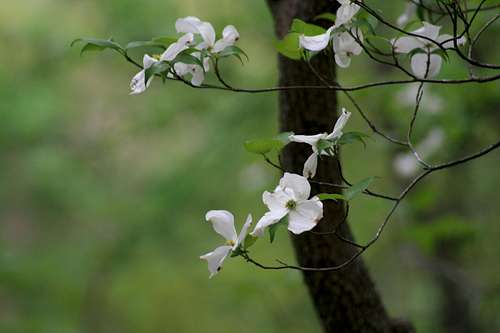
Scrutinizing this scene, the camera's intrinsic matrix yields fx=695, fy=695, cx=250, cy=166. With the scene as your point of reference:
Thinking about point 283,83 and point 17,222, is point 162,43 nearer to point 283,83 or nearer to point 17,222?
point 283,83

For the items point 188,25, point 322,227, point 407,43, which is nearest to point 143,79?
point 188,25

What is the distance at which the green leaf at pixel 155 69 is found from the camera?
1.09 meters

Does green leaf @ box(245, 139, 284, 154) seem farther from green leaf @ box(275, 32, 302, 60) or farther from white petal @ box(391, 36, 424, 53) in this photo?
white petal @ box(391, 36, 424, 53)

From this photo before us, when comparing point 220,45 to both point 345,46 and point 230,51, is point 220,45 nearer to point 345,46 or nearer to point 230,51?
point 230,51

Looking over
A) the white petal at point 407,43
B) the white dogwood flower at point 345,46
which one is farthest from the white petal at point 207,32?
the white petal at point 407,43

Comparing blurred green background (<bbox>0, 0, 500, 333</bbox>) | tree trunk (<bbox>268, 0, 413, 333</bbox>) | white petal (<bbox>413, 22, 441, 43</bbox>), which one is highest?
white petal (<bbox>413, 22, 441, 43</bbox>)

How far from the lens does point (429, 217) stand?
457 centimetres

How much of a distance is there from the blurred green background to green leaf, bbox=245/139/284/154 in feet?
5.65

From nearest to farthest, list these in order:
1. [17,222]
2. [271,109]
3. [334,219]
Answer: [334,219] < [271,109] < [17,222]

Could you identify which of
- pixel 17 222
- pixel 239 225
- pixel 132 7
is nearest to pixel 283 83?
pixel 132 7

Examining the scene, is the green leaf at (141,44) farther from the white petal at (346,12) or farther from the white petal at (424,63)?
the white petal at (424,63)

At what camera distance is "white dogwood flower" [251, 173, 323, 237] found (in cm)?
99

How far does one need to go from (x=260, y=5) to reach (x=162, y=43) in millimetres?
2541

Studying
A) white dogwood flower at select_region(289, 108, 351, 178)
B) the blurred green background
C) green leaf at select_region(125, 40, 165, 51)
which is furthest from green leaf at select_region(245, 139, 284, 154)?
the blurred green background
